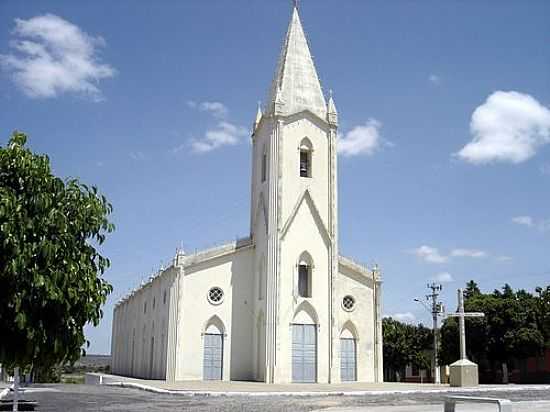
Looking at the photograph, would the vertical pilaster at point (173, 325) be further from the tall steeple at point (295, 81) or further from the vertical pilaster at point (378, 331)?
the vertical pilaster at point (378, 331)

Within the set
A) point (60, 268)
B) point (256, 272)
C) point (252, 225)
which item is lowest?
point (60, 268)

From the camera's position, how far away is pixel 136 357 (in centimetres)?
5088

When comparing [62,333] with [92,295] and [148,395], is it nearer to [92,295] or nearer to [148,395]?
[92,295]

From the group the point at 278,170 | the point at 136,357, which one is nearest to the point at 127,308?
→ the point at 136,357

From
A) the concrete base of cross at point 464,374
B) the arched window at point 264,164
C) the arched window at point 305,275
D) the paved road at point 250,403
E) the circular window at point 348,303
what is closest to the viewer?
the paved road at point 250,403

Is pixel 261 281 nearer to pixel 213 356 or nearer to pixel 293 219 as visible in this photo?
pixel 293 219

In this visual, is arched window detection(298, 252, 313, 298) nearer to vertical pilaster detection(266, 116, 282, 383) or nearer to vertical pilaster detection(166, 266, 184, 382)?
vertical pilaster detection(266, 116, 282, 383)

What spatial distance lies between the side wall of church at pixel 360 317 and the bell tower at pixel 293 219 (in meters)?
2.09

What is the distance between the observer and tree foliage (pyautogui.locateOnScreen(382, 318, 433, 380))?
220 ft

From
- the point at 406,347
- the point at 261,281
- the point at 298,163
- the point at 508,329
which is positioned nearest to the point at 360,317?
the point at 261,281

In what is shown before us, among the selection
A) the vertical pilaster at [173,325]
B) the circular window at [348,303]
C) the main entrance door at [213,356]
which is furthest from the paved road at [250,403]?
the circular window at [348,303]

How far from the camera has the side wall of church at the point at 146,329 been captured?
129ft

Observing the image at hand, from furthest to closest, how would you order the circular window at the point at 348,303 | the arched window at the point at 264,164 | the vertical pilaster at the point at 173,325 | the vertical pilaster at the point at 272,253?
the arched window at the point at 264,164 < the circular window at the point at 348,303 < the vertical pilaster at the point at 173,325 < the vertical pilaster at the point at 272,253

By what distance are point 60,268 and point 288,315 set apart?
2737 centimetres
